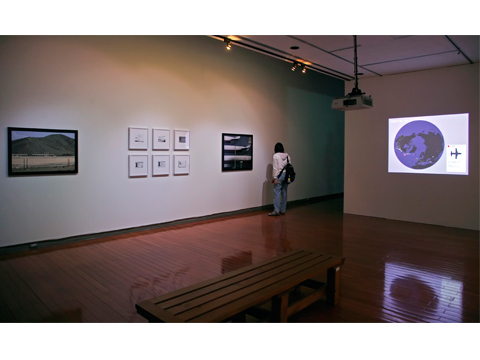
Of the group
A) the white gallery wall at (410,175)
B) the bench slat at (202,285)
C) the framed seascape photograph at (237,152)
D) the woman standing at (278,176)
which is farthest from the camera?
the woman standing at (278,176)

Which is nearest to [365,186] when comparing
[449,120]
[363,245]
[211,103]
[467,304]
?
[449,120]

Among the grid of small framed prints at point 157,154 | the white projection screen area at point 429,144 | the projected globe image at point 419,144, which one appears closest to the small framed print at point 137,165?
the grid of small framed prints at point 157,154

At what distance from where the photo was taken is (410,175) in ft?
24.8

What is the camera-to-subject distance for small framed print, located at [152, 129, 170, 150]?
6.68 meters

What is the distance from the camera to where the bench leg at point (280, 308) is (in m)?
2.82

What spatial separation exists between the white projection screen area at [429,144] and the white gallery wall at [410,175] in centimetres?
11

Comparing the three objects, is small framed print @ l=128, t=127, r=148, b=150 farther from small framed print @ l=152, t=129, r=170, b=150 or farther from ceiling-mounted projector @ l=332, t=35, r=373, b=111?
ceiling-mounted projector @ l=332, t=35, r=373, b=111

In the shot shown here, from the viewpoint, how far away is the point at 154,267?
4.53 meters

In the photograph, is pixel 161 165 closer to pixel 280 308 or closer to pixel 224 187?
pixel 224 187

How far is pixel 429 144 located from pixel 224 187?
176 inches

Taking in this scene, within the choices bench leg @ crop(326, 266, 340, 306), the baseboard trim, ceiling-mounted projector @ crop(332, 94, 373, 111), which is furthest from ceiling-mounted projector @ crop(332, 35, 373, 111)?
the baseboard trim

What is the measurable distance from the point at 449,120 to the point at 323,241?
3715mm

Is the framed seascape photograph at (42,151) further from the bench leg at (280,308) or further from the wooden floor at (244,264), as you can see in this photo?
the bench leg at (280,308)

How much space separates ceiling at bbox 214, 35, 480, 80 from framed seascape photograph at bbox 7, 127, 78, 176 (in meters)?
3.06
